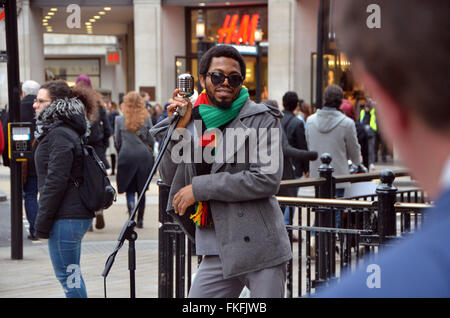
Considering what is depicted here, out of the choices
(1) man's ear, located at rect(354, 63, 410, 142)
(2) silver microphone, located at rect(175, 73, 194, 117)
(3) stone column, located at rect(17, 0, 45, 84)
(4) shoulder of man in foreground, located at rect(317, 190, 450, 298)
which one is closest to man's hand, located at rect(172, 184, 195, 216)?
(2) silver microphone, located at rect(175, 73, 194, 117)

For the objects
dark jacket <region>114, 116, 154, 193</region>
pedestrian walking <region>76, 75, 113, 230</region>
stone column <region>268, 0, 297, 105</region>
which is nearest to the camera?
pedestrian walking <region>76, 75, 113, 230</region>

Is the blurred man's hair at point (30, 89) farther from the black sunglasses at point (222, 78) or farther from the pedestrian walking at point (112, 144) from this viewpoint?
the pedestrian walking at point (112, 144)

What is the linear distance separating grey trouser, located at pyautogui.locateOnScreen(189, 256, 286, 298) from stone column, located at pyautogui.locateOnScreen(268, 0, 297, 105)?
24.0 meters

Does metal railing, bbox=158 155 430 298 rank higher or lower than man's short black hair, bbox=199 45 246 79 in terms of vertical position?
lower

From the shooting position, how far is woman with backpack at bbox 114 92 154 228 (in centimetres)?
1143

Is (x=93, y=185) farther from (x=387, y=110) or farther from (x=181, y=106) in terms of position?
(x=387, y=110)

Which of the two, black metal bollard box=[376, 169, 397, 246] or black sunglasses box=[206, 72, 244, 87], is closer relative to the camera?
black sunglasses box=[206, 72, 244, 87]

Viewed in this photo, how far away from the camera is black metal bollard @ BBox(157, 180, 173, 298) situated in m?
5.89

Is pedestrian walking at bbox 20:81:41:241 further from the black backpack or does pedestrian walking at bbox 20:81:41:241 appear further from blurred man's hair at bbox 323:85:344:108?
the black backpack

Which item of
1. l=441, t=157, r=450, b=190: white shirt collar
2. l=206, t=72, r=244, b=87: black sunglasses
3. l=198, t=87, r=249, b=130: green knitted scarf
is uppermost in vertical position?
l=206, t=72, r=244, b=87: black sunglasses

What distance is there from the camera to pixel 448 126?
3.36ft

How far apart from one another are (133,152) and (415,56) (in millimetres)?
10575

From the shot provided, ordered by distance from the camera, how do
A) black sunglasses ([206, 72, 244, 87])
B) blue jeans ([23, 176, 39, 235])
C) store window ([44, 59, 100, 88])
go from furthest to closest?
store window ([44, 59, 100, 88])
blue jeans ([23, 176, 39, 235])
black sunglasses ([206, 72, 244, 87])
